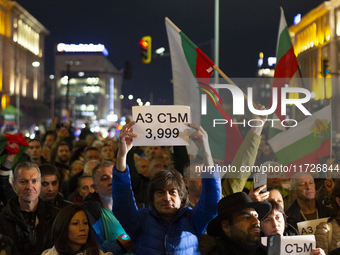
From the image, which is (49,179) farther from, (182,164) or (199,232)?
(199,232)

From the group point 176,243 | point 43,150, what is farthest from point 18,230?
point 43,150

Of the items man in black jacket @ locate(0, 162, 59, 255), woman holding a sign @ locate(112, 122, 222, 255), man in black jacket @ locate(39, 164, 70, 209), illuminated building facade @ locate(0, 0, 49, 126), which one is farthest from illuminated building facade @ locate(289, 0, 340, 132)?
woman holding a sign @ locate(112, 122, 222, 255)

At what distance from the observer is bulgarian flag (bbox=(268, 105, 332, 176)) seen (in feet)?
18.2

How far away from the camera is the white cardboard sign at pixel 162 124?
4140 mm

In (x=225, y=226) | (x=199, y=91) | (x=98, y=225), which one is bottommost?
(x=98, y=225)

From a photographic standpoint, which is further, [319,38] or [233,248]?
[319,38]

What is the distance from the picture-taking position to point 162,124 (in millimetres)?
4184

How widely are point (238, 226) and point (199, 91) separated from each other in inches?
113

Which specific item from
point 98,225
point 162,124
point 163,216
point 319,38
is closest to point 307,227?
point 163,216

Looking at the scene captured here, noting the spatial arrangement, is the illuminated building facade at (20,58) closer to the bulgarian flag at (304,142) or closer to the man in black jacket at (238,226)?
the bulgarian flag at (304,142)

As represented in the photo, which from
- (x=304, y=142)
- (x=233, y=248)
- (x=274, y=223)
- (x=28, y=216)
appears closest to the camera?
(x=233, y=248)

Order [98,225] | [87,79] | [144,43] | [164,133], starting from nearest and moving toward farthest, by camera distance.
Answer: [164,133]
[98,225]
[144,43]
[87,79]

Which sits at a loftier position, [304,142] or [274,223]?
[304,142]
